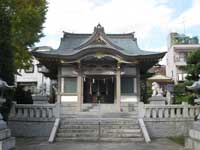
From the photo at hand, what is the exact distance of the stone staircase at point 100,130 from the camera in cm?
1567

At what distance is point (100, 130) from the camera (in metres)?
16.6

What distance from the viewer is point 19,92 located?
80.3 feet

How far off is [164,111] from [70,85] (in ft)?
29.6

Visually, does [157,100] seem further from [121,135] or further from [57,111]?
[57,111]

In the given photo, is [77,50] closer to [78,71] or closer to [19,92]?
[78,71]

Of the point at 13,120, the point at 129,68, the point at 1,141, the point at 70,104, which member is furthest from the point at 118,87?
the point at 1,141

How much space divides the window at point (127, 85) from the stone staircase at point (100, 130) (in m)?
7.15

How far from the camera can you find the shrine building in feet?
78.5

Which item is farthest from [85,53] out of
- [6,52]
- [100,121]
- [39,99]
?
[6,52]

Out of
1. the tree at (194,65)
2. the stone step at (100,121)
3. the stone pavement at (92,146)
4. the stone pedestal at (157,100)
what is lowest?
the stone pavement at (92,146)

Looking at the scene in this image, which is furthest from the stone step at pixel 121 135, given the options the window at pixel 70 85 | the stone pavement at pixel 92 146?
the window at pixel 70 85

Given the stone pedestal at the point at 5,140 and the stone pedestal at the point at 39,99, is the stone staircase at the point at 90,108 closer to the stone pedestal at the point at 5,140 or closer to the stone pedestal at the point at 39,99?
the stone pedestal at the point at 39,99

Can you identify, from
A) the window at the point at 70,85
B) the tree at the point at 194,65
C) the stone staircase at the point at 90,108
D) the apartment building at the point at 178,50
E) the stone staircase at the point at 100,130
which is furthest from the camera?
the apartment building at the point at 178,50

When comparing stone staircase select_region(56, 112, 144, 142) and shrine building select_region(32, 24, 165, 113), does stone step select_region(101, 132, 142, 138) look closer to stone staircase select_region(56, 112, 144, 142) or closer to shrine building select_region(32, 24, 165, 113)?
stone staircase select_region(56, 112, 144, 142)
